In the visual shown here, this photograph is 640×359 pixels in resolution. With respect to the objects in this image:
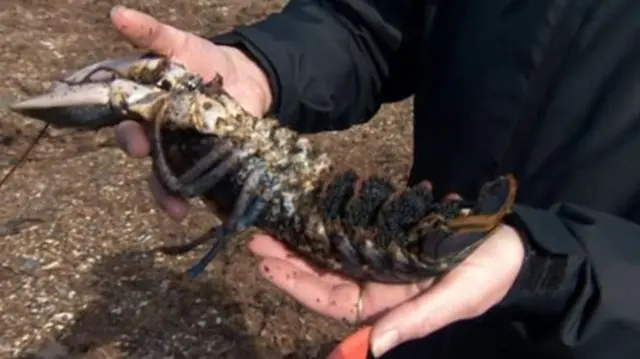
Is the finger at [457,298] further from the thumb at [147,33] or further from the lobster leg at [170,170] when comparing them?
the thumb at [147,33]

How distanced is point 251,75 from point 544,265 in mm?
682

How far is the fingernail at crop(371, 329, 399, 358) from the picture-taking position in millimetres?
1532

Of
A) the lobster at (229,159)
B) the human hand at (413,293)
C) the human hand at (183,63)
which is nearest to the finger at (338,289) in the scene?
the human hand at (413,293)

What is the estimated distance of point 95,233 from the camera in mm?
3447

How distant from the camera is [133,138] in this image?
78.7 inches

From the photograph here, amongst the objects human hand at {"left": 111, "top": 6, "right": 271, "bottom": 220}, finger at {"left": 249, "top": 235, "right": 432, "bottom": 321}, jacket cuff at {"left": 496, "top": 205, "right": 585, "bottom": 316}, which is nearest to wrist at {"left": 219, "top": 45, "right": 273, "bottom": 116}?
human hand at {"left": 111, "top": 6, "right": 271, "bottom": 220}

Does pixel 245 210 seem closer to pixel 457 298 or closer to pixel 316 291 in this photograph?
pixel 316 291

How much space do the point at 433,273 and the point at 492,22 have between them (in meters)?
0.49

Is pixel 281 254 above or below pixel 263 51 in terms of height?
below

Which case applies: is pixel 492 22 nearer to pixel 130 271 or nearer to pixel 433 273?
pixel 433 273

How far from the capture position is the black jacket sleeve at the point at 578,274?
1.66m

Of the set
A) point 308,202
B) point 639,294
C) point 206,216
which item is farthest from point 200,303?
point 639,294

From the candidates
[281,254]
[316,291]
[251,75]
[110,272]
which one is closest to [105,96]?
[251,75]

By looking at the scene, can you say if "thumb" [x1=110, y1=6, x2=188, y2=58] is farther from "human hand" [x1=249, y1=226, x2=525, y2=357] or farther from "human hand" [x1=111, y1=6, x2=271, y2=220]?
"human hand" [x1=249, y1=226, x2=525, y2=357]
